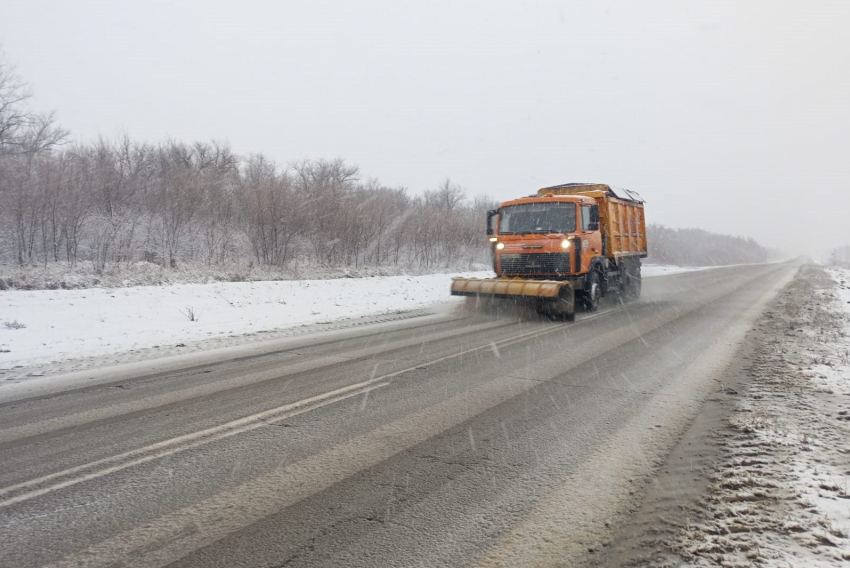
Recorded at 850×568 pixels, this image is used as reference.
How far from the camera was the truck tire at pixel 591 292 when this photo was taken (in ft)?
42.3

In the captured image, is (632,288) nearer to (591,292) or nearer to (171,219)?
(591,292)

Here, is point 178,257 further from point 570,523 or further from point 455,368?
point 570,523

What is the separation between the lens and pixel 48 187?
58.3 ft

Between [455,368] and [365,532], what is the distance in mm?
4159

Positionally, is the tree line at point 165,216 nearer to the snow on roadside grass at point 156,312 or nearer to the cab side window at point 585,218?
the snow on roadside grass at point 156,312

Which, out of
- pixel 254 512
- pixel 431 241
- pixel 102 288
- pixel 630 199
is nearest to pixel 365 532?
pixel 254 512

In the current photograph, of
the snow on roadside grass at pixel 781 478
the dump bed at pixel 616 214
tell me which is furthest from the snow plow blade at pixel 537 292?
the snow on roadside grass at pixel 781 478

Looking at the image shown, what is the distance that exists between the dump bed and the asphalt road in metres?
7.53

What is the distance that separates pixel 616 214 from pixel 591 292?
3.62 m

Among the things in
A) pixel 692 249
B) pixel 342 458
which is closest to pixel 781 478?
pixel 342 458

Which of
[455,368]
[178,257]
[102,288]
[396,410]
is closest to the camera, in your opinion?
[396,410]

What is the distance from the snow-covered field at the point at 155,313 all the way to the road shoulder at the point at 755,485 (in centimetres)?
851

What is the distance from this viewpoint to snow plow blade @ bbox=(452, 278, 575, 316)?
Answer: 37.5ft

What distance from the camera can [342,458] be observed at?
3795 millimetres
